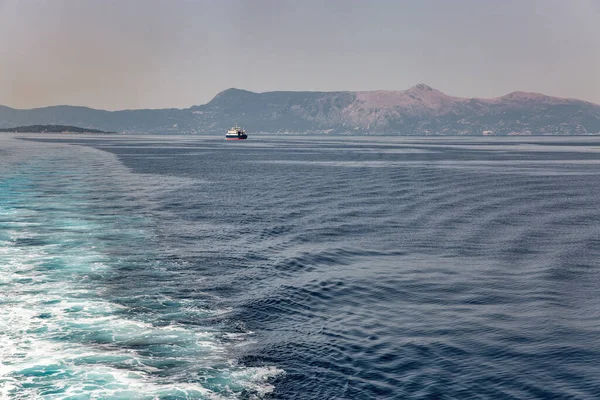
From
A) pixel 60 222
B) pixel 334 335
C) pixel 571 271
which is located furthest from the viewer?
pixel 60 222

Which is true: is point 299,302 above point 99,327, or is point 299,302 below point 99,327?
below

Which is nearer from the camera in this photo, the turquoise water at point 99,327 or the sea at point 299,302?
the turquoise water at point 99,327

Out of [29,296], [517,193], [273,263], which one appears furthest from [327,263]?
[517,193]

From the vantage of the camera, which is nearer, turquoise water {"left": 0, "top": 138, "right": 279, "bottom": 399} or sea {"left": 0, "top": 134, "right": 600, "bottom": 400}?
turquoise water {"left": 0, "top": 138, "right": 279, "bottom": 399}

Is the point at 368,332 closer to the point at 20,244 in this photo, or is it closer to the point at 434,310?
the point at 434,310
